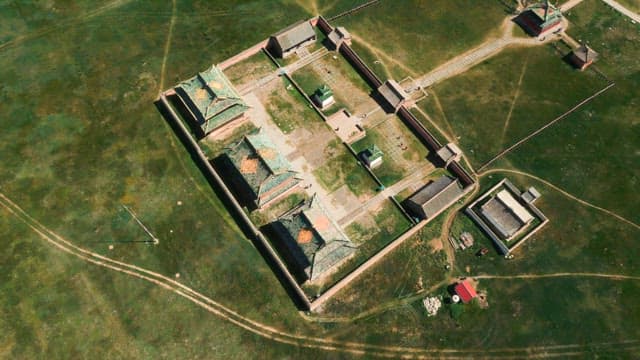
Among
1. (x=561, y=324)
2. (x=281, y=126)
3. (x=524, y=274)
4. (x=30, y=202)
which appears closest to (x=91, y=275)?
(x=30, y=202)

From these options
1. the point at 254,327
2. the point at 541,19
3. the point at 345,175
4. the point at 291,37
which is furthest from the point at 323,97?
the point at 541,19

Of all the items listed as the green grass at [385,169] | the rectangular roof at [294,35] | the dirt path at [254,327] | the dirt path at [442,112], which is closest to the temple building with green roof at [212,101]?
the rectangular roof at [294,35]

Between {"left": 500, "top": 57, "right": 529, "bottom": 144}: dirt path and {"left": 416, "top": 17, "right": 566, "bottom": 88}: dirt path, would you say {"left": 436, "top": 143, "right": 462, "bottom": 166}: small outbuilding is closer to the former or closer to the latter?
{"left": 500, "top": 57, "right": 529, "bottom": 144}: dirt path

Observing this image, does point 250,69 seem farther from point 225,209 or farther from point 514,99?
point 514,99

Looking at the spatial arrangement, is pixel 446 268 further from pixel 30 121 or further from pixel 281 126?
pixel 30 121

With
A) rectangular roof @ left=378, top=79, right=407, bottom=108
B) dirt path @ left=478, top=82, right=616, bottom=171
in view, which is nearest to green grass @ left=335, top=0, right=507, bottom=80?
rectangular roof @ left=378, top=79, right=407, bottom=108
